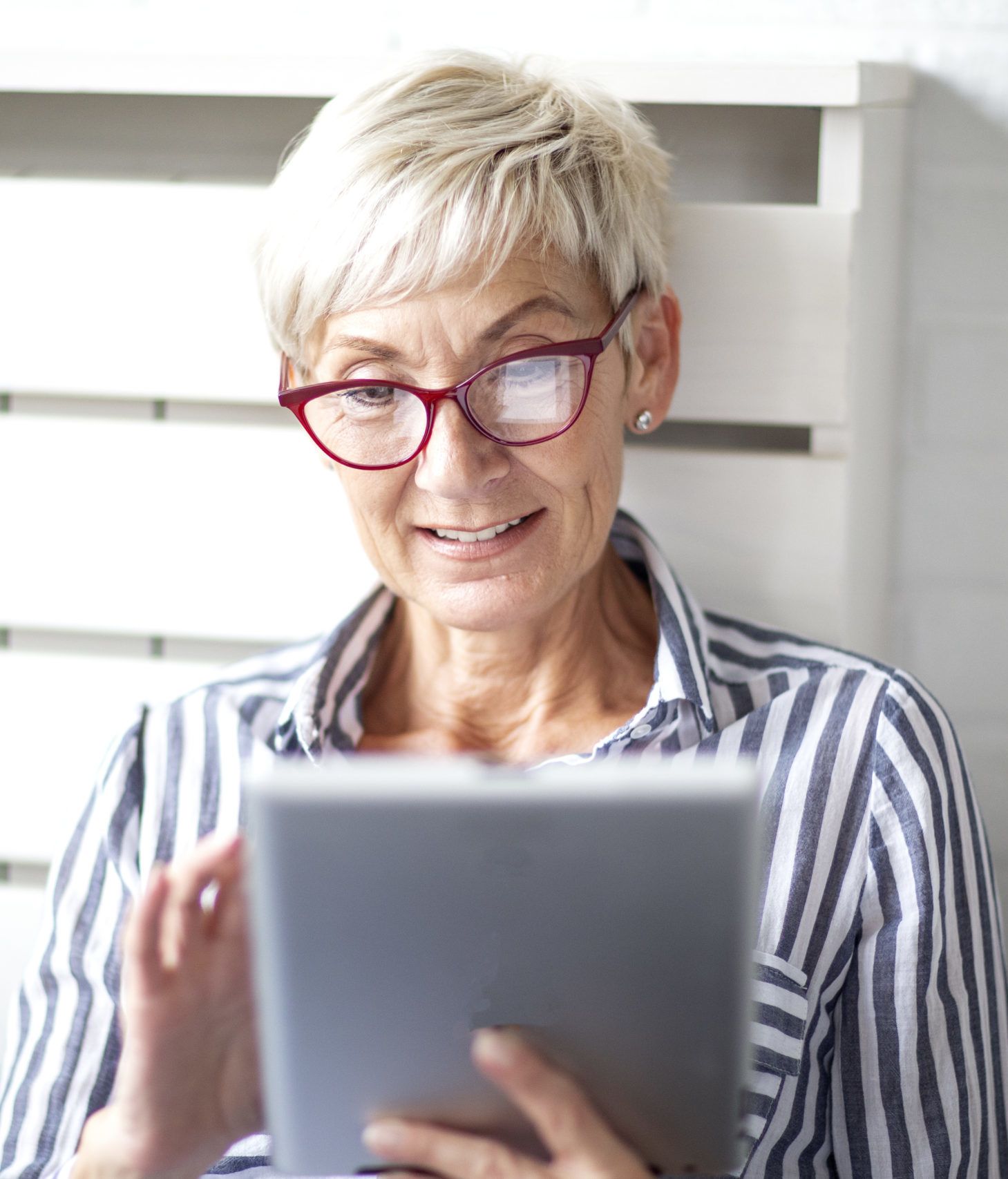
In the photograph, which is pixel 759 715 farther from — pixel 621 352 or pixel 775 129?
pixel 775 129

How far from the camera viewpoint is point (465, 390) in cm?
90

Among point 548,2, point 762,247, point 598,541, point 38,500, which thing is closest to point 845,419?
point 762,247

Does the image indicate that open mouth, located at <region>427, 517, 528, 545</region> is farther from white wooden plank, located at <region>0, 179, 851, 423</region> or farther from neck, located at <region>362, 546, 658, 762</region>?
white wooden plank, located at <region>0, 179, 851, 423</region>

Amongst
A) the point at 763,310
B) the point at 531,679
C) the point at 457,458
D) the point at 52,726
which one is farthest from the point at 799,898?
the point at 52,726

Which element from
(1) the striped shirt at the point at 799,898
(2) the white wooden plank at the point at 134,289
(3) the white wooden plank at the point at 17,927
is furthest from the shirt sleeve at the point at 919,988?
(3) the white wooden plank at the point at 17,927

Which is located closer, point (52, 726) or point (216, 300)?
point (216, 300)

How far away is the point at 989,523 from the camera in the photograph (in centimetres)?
124

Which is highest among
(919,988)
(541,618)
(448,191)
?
(448,191)

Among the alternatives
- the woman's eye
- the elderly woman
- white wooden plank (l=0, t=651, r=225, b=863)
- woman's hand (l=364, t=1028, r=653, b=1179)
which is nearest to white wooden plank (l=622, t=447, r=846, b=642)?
the elderly woman

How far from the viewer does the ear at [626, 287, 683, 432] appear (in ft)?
3.41

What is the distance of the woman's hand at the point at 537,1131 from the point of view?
1.99ft

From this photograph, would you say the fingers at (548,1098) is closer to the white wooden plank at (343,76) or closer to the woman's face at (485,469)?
the woman's face at (485,469)

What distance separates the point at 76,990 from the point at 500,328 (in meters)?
0.69

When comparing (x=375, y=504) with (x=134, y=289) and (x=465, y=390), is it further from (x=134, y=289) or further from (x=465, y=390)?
(x=134, y=289)
